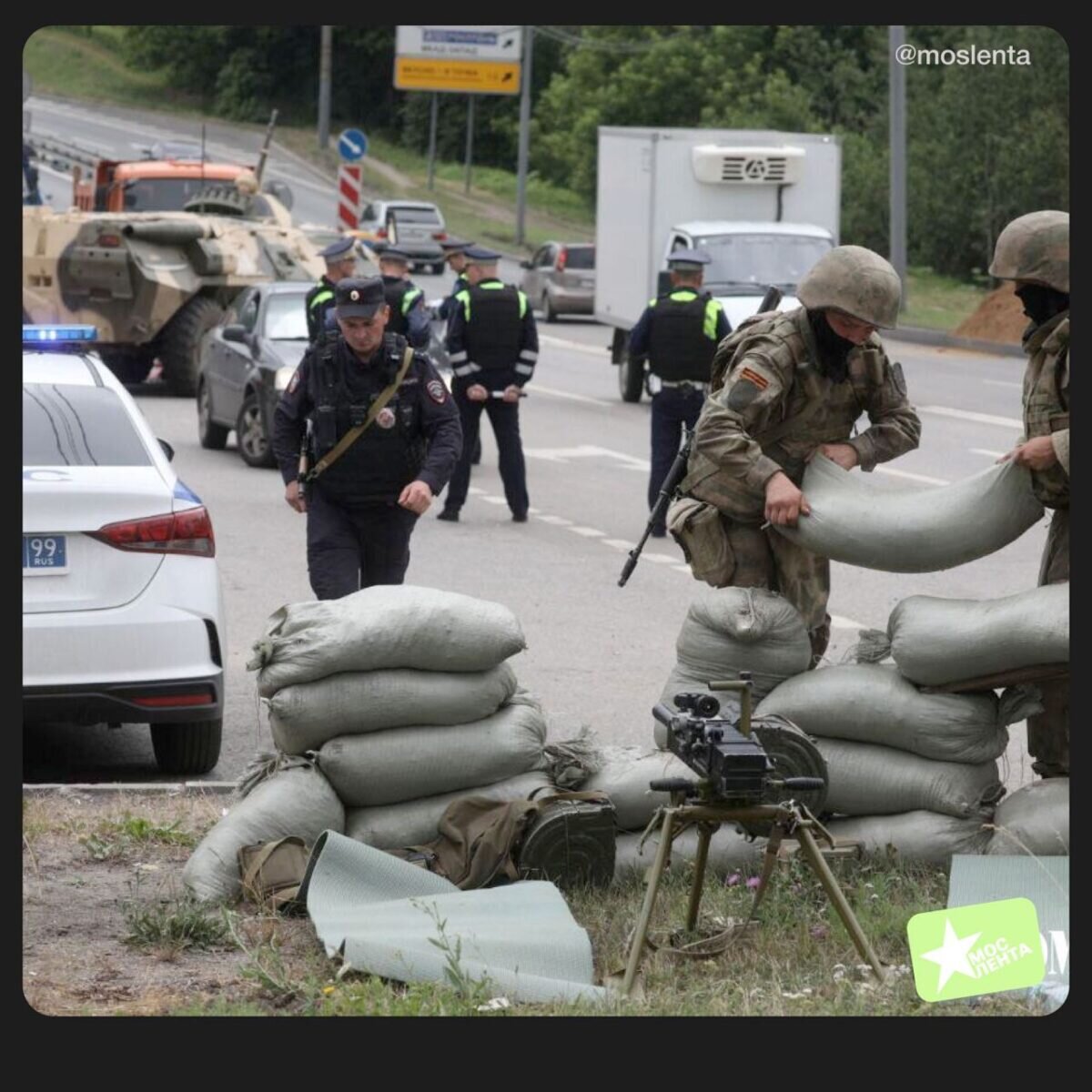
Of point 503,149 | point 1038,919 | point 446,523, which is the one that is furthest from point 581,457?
point 503,149

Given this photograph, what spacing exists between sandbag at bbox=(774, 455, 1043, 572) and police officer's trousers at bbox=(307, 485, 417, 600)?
226 centimetres

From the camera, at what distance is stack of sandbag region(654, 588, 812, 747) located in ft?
21.0

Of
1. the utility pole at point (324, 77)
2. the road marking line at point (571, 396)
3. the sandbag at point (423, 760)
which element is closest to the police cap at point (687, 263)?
the sandbag at point (423, 760)

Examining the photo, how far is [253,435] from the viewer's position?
18.3 meters

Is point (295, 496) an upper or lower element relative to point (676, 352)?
lower

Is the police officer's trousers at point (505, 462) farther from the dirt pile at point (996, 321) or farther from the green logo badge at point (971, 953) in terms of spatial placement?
the dirt pile at point (996, 321)

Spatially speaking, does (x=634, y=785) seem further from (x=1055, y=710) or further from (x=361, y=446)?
(x=361, y=446)

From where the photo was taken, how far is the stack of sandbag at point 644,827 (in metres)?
Answer: 6.22

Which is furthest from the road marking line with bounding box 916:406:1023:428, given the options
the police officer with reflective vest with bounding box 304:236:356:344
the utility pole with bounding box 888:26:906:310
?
the police officer with reflective vest with bounding box 304:236:356:344

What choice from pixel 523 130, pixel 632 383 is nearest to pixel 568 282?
pixel 523 130

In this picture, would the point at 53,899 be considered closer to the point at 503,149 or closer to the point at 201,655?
the point at 201,655

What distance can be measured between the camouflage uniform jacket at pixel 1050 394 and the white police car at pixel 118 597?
309cm

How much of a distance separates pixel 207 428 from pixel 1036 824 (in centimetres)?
1425

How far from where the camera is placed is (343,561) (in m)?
8.20
